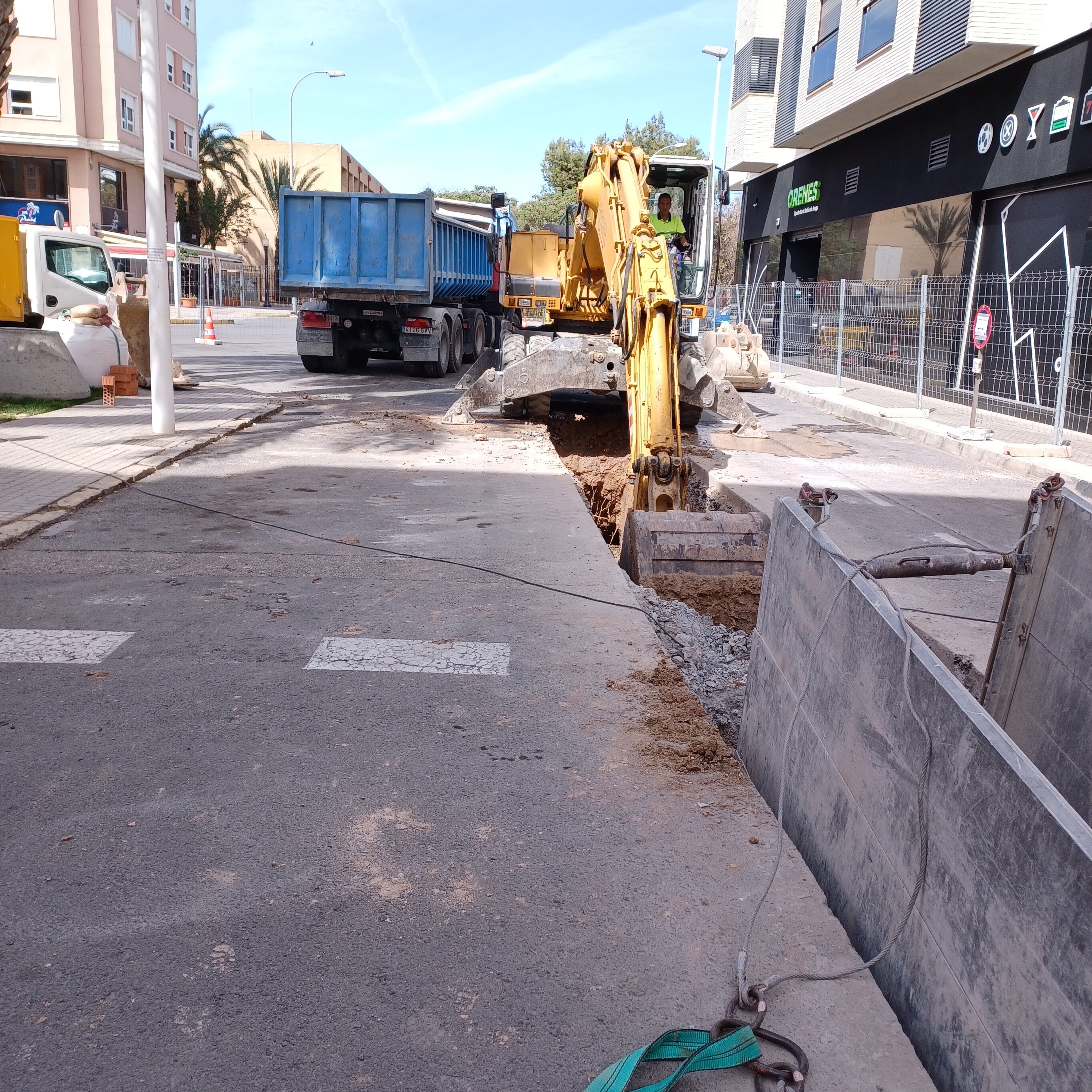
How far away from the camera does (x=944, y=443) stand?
544 inches

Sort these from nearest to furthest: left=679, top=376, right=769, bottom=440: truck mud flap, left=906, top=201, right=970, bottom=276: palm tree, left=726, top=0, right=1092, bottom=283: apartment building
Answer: left=679, top=376, right=769, bottom=440: truck mud flap, left=726, top=0, right=1092, bottom=283: apartment building, left=906, top=201, right=970, bottom=276: palm tree

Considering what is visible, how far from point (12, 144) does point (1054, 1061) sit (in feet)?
151

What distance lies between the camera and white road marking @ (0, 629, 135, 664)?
4691 mm

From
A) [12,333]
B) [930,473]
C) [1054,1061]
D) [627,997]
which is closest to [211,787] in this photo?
[627,997]

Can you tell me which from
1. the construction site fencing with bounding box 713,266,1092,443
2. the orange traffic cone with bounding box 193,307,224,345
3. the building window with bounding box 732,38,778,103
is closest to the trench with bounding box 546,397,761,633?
the construction site fencing with bounding box 713,266,1092,443

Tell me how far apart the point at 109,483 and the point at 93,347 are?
24.9 ft

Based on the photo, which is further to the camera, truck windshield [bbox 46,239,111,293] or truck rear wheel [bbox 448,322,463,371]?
truck rear wheel [bbox 448,322,463,371]

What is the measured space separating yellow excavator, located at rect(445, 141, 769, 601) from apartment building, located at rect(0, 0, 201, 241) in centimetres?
2573

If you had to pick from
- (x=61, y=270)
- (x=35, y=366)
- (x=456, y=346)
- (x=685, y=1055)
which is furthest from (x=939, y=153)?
(x=685, y=1055)

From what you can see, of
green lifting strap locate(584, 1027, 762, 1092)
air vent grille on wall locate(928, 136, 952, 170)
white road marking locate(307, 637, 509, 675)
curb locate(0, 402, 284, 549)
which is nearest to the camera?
green lifting strap locate(584, 1027, 762, 1092)

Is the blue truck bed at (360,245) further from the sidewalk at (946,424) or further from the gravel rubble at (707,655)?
the gravel rubble at (707,655)

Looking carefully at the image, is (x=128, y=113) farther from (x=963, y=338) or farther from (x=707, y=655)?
(x=707, y=655)

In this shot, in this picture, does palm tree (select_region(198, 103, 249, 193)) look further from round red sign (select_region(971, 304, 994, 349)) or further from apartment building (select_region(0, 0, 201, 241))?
round red sign (select_region(971, 304, 994, 349))

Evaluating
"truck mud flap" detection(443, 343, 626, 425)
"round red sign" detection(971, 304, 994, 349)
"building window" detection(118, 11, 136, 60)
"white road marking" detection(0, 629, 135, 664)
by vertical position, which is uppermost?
"building window" detection(118, 11, 136, 60)
